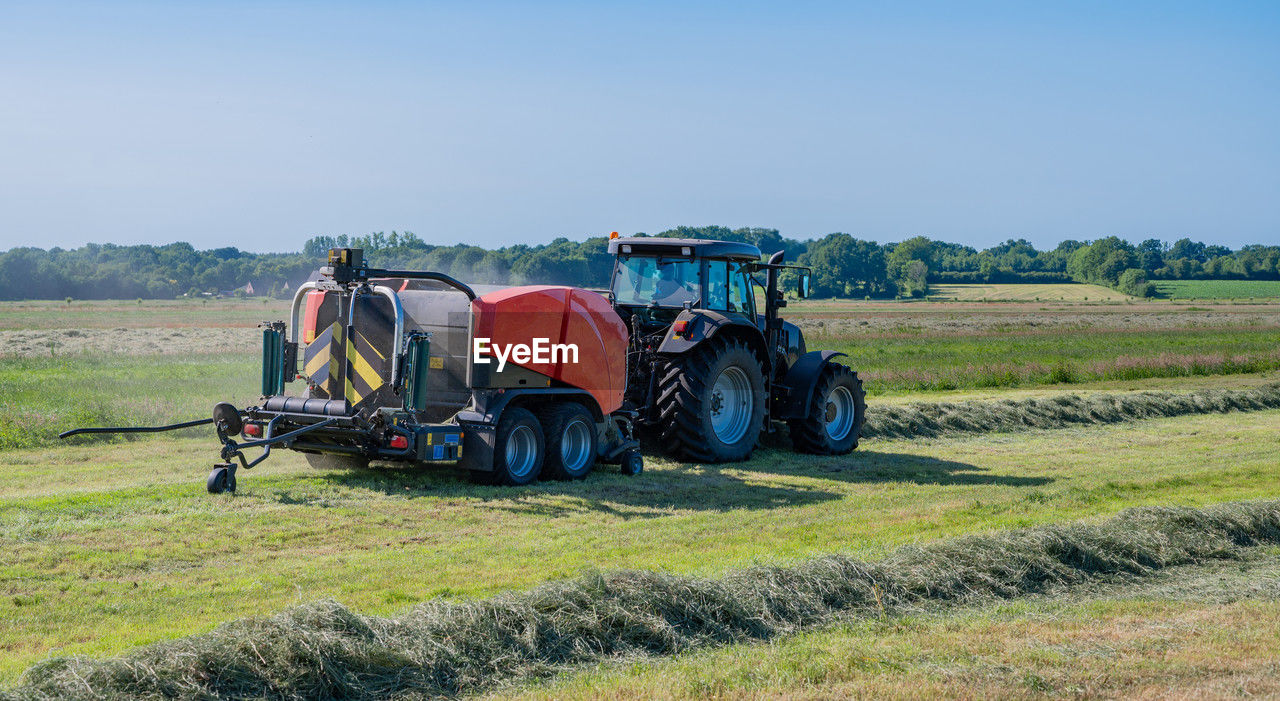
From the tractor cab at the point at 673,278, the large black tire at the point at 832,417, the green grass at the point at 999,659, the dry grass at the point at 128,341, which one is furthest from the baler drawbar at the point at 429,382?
the dry grass at the point at 128,341

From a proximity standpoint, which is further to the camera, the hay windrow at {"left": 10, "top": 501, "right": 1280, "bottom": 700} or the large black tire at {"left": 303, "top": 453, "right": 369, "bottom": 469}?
the large black tire at {"left": 303, "top": 453, "right": 369, "bottom": 469}

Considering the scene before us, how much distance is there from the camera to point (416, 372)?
1009 cm

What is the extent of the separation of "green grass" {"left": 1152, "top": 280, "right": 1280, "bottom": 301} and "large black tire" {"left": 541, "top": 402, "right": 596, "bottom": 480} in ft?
311

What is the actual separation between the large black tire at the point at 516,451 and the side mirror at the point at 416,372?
810 mm

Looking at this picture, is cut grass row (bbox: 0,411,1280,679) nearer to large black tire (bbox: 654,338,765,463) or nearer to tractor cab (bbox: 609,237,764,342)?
large black tire (bbox: 654,338,765,463)

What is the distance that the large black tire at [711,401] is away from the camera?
12445 mm

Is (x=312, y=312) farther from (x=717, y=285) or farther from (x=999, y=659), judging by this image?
(x=999, y=659)

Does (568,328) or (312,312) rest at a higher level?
(312,312)

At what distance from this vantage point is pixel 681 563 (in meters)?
7.77

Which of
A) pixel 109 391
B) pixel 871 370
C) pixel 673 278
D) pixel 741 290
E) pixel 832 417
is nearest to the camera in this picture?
pixel 673 278

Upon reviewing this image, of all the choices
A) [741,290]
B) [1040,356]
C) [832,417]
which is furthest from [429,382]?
[1040,356]

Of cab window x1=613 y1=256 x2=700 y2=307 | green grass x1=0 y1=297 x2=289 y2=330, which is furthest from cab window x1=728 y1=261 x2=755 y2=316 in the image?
green grass x1=0 y1=297 x2=289 y2=330

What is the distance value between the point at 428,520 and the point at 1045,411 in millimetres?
11336

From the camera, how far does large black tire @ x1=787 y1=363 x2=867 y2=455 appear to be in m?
13.9
